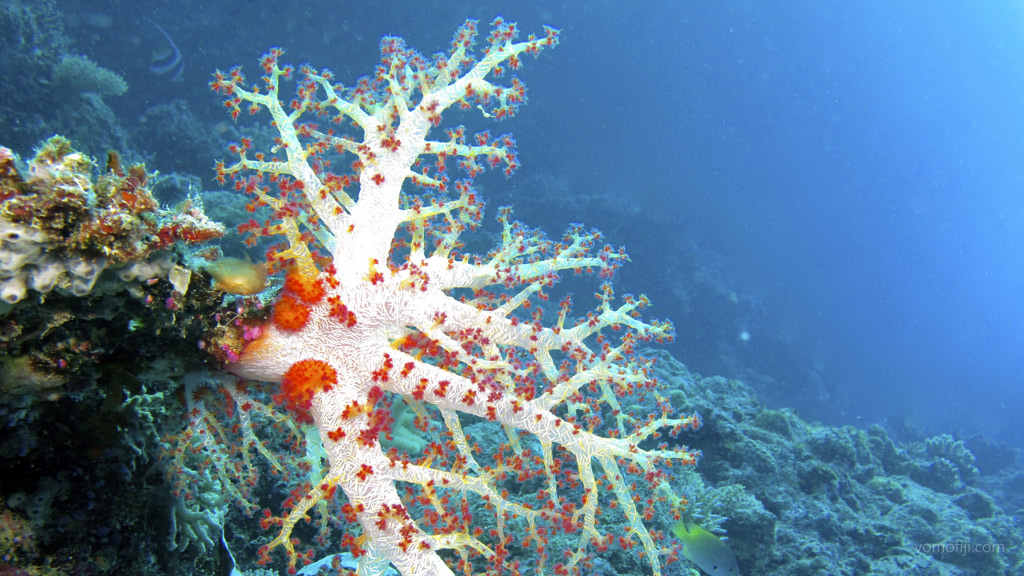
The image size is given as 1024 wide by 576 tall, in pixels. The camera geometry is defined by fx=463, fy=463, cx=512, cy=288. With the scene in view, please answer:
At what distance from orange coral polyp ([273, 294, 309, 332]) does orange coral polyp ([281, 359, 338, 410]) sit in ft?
0.67

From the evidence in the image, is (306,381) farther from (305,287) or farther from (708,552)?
(708,552)

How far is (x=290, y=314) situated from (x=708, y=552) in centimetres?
455

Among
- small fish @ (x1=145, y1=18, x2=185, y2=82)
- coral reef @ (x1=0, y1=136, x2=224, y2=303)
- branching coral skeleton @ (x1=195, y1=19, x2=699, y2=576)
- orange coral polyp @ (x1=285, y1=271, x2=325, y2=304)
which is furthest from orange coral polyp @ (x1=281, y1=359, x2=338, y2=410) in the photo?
small fish @ (x1=145, y1=18, x2=185, y2=82)

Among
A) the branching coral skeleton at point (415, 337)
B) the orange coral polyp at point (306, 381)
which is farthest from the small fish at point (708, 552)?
the orange coral polyp at point (306, 381)

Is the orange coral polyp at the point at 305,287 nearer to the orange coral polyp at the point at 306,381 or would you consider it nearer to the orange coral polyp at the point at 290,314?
the orange coral polyp at the point at 290,314

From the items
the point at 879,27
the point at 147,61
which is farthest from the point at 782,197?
the point at 147,61

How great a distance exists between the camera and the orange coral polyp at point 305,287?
2.51 m

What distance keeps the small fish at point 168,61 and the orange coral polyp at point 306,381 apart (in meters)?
18.7

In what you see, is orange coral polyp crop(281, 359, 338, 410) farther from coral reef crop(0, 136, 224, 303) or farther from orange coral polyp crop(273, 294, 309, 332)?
coral reef crop(0, 136, 224, 303)

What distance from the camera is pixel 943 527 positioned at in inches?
343

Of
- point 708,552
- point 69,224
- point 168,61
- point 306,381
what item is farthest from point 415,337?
point 168,61

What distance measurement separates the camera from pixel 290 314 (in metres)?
2.47

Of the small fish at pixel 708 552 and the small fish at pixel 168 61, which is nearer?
the small fish at pixel 708 552

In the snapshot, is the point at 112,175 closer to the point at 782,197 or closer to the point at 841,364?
the point at 841,364
